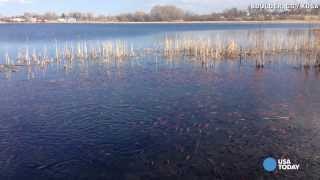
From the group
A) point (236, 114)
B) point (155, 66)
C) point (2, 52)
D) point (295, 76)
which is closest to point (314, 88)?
point (295, 76)

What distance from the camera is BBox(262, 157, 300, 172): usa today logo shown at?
880 centimetres

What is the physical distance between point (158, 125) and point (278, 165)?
14.2ft

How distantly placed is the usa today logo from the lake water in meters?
0.17

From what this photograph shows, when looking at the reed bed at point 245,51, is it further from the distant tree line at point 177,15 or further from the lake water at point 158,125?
the distant tree line at point 177,15

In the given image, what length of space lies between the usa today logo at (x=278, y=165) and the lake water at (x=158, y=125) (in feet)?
0.57

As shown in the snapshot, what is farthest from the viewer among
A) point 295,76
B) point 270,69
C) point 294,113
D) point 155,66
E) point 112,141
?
point 155,66

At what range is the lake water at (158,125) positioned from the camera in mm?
9031

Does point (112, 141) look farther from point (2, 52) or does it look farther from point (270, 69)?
point (2, 52)

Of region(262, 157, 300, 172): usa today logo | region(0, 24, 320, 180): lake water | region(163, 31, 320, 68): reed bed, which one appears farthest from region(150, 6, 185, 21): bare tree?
region(262, 157, 300, 172): usa today logo

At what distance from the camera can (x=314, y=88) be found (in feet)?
58.4

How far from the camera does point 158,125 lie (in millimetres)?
12188

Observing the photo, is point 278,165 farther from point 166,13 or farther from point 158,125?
point 166,13

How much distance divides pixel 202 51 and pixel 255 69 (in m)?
6.61

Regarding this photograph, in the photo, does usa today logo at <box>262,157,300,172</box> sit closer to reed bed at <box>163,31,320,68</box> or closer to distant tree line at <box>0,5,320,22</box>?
reed bed at <box>163,31,320,68</box>
